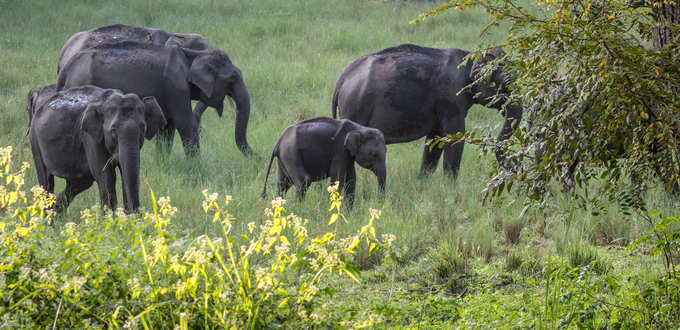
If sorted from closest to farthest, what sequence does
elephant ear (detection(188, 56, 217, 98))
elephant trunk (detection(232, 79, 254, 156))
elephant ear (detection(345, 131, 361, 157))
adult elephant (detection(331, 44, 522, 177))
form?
1. elephant ear (detection(345, 131, 361, 157))
2. adult elephant (detection(331, 44, 522, 177))
3. elephant ear (detection(188, 56, 217, 98))
4. elephant trunk (detection(232, 79, 254, 156))

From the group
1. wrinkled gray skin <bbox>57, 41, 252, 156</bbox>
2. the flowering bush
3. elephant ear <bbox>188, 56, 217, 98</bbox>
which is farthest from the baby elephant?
the flowering bush

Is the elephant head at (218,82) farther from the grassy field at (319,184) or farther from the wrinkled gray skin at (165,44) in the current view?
the grassy field at (319,184)

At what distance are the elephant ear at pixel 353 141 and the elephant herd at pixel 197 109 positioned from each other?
0.03 feet

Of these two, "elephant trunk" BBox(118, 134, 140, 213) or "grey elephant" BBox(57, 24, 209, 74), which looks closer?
"elephant trunk" BBox(118, 134, 140, 213)

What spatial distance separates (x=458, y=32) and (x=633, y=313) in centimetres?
1488

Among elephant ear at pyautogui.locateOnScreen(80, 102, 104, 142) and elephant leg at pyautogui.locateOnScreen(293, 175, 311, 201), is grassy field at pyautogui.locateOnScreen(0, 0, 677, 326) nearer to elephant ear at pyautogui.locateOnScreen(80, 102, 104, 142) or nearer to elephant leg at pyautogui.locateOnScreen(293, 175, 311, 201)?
elephant leg at pyautogui.locateOnScreen(293, 175, 311, 201)

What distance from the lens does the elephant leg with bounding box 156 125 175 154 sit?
372 inches

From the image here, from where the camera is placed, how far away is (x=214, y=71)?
31.8 feet

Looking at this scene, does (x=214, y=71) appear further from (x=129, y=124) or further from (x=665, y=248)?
(x=665, y=248)

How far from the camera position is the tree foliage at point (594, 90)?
3486 mm

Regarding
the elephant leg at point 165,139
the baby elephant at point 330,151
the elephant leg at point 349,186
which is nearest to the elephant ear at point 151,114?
the baby elephant at point 330,151

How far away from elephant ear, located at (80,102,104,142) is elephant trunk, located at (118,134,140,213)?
32 centimetres

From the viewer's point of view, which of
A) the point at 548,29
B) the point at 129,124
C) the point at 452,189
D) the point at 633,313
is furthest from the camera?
the point at 452,189

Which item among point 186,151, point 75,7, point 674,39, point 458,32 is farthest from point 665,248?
point 75,7
